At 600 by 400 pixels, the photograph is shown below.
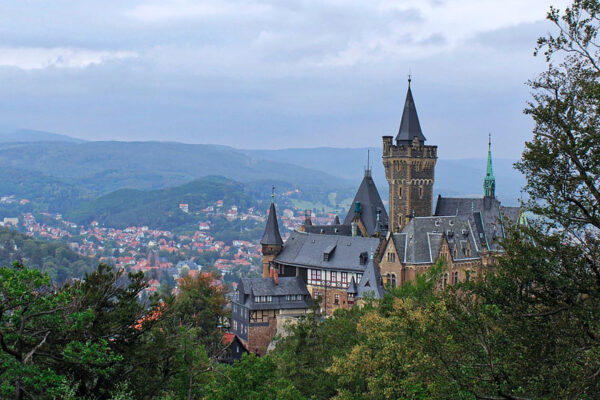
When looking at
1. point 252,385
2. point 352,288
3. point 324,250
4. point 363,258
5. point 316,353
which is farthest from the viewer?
point 324,250

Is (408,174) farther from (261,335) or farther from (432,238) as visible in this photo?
(261,335)

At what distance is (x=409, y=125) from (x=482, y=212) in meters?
11.9

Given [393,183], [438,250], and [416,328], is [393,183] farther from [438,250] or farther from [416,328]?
[416,328]

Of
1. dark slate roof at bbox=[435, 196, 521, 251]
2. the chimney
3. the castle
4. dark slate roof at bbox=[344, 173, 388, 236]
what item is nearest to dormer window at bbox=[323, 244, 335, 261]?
the castle

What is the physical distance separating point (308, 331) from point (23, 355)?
71.5 ft

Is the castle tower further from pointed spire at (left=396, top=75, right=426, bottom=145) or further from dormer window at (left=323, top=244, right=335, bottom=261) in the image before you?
pointed spire at (left=396, top=75, right=426, bottom=145)

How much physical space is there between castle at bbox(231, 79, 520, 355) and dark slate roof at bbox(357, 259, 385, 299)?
3.4 inches

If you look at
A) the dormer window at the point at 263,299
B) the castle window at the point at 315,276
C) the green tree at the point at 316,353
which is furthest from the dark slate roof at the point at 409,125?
the green tree at the point at 316,353

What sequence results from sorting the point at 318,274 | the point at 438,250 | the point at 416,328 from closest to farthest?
the point at 416,328, the point at 438,250, the point at 318,274

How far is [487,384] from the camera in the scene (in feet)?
56.3

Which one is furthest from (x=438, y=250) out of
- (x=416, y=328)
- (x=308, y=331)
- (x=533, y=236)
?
(x=533, y=236)

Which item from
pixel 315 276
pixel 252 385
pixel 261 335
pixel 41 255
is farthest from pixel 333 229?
pixel 41 255

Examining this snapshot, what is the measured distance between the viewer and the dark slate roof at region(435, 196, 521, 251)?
6981 cm

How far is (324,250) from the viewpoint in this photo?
232ft
